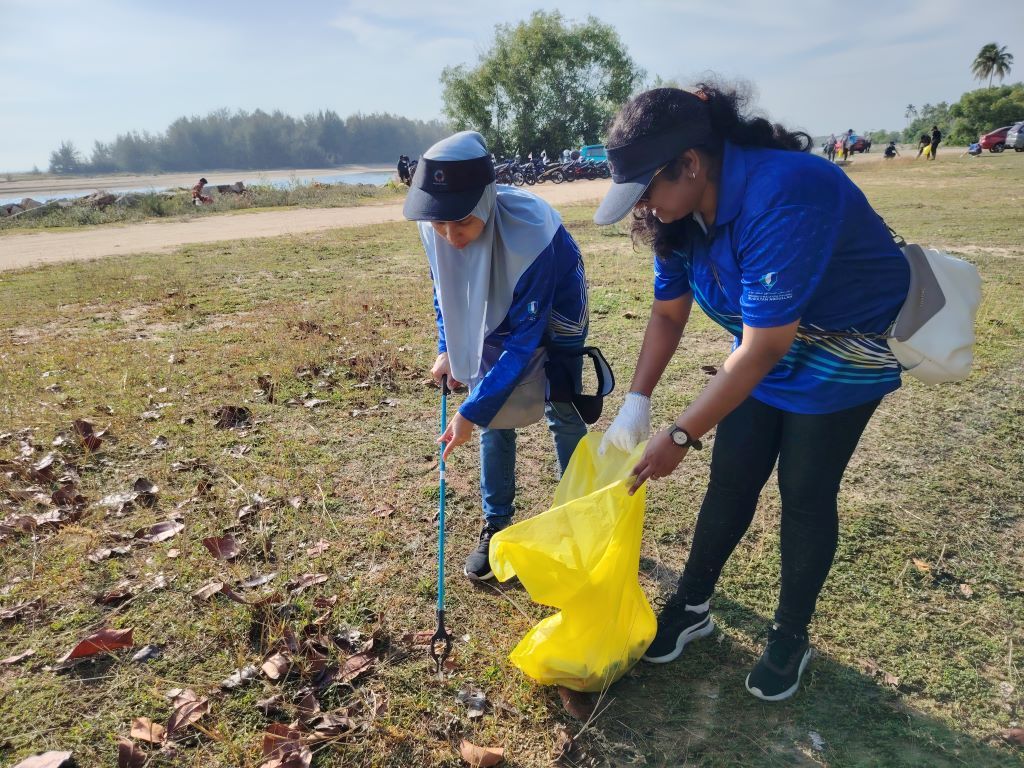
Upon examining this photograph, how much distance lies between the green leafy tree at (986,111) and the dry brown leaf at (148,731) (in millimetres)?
59086

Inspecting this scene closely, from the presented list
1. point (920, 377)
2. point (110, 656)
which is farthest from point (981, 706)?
point (110, 656)

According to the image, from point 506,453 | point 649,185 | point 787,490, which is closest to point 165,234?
point 506,453

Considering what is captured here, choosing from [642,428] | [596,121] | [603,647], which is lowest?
[603,647]

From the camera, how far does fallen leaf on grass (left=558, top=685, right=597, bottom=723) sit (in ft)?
6.27

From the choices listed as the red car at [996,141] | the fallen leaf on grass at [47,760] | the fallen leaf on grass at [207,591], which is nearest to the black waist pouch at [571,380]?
the fallen leaf on grass at [207,591]

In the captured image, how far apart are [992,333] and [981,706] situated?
4071mm

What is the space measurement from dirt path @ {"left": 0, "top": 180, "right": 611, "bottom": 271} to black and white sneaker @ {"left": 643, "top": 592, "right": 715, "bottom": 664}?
37.6 ft

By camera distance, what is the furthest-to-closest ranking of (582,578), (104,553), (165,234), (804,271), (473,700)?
1. (165,234)
2. (104,553)
3. (473,700)
4. (582,578)
5. (804,271)

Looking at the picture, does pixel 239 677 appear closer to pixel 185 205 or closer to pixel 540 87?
pixel 185 205

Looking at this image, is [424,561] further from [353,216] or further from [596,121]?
[596,121]

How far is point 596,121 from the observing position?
48250 mm

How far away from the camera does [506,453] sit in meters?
2.55

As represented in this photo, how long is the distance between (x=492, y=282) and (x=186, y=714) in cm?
162

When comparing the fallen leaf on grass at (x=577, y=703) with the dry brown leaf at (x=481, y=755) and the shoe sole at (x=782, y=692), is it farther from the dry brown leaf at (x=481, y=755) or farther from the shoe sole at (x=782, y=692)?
the shoe sole at (x=782, y=692)
